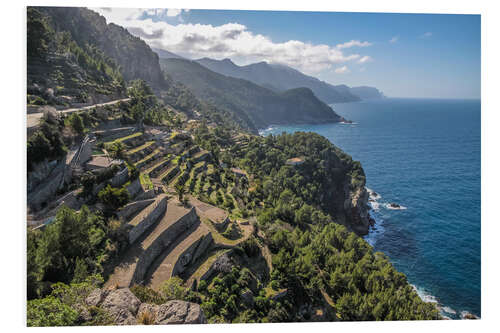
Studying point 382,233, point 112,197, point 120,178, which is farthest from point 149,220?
point 382,233

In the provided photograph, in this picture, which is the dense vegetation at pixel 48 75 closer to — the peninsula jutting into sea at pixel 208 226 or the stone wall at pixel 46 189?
the peninsula jutting into sea at pixel 208 226

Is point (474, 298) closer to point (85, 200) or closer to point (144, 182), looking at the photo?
point (144, 182)

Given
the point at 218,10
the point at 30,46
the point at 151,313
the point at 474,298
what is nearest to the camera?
the point at 151,313

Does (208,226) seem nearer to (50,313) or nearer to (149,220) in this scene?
(149,220)

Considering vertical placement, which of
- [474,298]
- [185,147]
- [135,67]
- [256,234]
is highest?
[135,67]

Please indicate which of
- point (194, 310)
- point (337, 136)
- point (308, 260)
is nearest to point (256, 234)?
point (308, 260)
